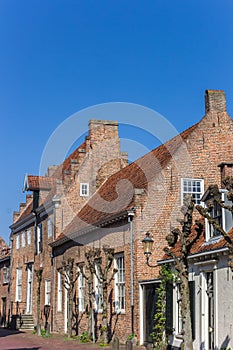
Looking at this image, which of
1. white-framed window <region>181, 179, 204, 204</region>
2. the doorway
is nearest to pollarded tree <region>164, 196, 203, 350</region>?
the doorway

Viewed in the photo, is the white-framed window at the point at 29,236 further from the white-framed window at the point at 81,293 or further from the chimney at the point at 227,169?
the chimney at the point at 227,169

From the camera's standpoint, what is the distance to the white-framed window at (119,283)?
24.4m

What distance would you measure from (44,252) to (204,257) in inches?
816

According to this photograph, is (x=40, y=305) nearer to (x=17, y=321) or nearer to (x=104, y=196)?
(x=17, y=321)

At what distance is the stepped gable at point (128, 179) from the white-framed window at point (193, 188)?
3.92 feet

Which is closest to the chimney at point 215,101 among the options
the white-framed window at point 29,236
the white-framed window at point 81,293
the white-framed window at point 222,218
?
the white-framed window at point 222,218

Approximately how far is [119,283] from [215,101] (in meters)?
8.68

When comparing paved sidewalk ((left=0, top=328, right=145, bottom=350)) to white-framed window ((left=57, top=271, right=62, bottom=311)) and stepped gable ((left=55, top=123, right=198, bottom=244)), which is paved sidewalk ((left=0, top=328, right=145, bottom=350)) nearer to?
stepped gable ((left=55, top=123, right=198, bottom=244))

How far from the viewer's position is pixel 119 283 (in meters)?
24.8

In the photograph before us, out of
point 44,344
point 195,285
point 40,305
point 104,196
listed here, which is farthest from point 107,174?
point 195,285

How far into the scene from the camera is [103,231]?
85.5ft

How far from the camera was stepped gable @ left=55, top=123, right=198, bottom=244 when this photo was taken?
81.8 feet

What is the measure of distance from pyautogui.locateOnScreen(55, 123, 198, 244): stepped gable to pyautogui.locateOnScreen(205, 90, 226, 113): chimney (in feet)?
3.30

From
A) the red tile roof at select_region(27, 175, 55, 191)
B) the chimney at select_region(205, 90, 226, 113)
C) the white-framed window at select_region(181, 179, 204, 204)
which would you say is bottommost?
the white-framed window at select_region(181, 179, 204, 204)
